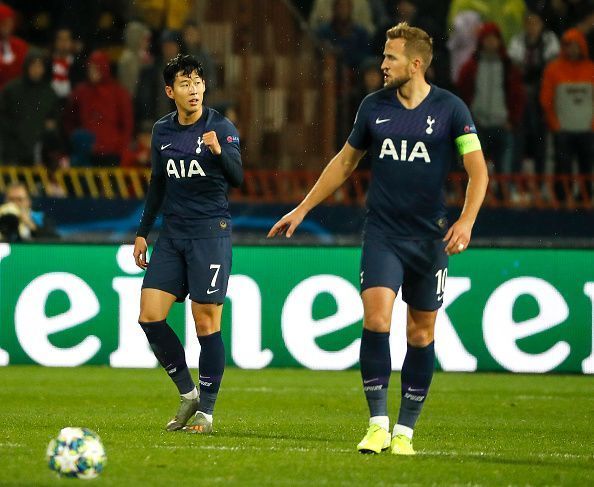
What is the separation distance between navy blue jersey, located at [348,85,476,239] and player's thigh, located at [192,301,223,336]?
137 centimetres

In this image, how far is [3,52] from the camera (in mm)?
16953

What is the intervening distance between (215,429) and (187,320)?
175 inches

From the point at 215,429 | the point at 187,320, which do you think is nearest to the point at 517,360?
the point at 187,320

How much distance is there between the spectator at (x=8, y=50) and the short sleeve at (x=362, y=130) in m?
9.76

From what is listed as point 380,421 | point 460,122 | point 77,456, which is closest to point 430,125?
point 460,122

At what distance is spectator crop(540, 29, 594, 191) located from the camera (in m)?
16.1

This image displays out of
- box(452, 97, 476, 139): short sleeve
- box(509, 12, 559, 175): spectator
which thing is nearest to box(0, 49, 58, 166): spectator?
box(509, 12, 559, 175): spectator

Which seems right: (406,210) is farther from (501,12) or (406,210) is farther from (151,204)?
(501,12)

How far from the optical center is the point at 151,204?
29.0ft

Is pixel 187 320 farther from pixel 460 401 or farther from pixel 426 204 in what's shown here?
pixel 426 204

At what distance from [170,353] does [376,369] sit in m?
1.68

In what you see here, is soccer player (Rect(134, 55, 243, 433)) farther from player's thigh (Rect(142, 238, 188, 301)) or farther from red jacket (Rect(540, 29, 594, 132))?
red jacket (Rect(540, 29, 594, 132))

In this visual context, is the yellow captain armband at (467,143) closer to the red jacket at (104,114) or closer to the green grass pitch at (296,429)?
the green grass pitch at (296,429)

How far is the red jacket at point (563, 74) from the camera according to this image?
1612 cm
